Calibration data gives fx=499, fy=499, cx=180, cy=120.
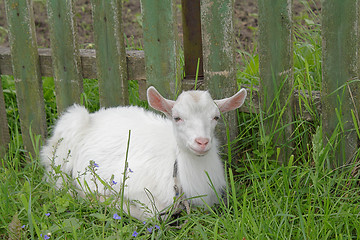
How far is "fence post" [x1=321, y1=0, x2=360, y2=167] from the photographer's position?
309 cm

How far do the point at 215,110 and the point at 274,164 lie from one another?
68 centimetres

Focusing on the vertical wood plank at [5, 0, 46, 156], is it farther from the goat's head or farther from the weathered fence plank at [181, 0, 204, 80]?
the goat's head

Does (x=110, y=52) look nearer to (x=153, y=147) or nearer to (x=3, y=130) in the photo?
(x=153, y=147)

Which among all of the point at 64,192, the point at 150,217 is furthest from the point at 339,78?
the point at 64,192

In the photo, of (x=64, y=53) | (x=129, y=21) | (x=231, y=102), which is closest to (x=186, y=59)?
(x=231, y=102)

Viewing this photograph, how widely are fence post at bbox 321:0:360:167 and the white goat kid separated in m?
0.58

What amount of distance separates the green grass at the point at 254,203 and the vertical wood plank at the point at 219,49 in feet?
0.91

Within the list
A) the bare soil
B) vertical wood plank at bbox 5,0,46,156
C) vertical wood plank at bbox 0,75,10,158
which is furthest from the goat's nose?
the bare soil

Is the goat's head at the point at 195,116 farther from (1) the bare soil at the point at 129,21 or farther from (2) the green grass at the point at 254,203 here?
(1) the bare soil at the point at 129,21

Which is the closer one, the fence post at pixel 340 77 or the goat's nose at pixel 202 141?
the goat's nose at pixel 202 141

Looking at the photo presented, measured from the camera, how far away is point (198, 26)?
3662 mm

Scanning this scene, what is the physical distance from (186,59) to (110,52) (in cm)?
59

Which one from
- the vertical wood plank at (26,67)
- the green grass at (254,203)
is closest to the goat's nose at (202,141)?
the green grass at (254,203)

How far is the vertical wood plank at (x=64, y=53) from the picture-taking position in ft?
12.8
